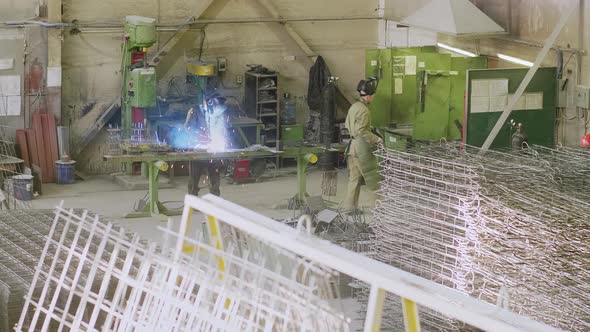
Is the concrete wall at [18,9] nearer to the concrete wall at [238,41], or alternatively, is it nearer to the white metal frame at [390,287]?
the concrete wall at [238,41]

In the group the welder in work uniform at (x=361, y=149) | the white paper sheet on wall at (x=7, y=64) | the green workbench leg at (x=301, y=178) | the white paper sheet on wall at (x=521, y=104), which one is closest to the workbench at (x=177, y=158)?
the green workbench leg at (x=301, y=178)

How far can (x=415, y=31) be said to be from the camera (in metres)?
16.8

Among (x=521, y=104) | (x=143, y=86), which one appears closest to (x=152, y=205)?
(x=143, y=86)

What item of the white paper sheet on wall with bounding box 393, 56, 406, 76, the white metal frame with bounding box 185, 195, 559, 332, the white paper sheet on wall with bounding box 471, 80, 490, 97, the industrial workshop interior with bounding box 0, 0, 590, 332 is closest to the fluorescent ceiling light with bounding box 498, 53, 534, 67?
the industrial workshop interior with bounding box 0, 0, 590, 332

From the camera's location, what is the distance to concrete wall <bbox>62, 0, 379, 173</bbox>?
15953mm

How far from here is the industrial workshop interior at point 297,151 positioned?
237 inches

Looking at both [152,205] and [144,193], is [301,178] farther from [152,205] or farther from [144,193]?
[144,193]

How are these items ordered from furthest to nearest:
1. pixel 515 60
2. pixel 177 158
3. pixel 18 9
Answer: pixel 18 9 → pixel 515 60 → pixel 177 158

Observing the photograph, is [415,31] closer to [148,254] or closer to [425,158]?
[425,158]

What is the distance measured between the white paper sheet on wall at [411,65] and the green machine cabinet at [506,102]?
3070mm

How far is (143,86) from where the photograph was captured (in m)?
14.5

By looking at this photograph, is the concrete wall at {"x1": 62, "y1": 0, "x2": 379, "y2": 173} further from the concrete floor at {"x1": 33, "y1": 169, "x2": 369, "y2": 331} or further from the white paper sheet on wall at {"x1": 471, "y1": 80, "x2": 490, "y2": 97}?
the white paper sheet on wall at {"x1": 471, "y1": 80, "x2": 490, "y2": 97}

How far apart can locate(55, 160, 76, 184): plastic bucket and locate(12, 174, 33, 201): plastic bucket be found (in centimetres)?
110

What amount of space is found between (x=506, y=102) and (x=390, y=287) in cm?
932
